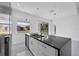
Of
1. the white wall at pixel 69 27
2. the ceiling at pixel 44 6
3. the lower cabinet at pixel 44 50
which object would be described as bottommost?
the lower cabinet at pixel 44 50

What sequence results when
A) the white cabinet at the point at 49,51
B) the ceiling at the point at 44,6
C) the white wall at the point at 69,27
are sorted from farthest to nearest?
the white wall at the point at 69,27 → the ceiling at the point at 44,6 → the white cabinet at the point at 49,51

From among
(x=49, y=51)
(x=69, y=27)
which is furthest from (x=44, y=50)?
(x=69, y=27)

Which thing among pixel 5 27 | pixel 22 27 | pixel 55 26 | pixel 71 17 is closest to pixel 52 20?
pixel 55 26

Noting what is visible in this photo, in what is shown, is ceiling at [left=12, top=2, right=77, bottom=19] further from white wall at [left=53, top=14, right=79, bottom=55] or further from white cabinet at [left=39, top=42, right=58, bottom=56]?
white cabinet at [left=39, top=42, right=58, bottom=56]

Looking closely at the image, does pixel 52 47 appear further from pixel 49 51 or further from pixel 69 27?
pixel 69 27

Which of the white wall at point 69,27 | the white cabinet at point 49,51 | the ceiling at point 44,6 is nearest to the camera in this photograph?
the white cabinet at point 49,51

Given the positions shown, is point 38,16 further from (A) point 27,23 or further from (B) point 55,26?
(B) point 55,26

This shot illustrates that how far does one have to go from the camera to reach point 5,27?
8.70 ft

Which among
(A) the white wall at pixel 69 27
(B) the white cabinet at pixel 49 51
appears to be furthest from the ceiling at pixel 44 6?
(B) the white cabinet at pixel 49 51

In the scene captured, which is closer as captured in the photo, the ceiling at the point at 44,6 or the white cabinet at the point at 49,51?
the white cabinet at the point at 49,51

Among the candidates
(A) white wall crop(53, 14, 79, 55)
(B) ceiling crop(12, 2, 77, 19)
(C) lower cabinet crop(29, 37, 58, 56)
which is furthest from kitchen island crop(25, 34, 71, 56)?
(A) white wall crop(53, 14, 79, 55)

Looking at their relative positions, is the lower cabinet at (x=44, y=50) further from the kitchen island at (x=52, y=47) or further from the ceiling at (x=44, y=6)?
the ceiling at (x=44, y=6)

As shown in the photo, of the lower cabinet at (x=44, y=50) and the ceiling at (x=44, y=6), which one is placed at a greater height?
the ceiling at (x=44, y=6)

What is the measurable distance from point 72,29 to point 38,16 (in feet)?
9.95
